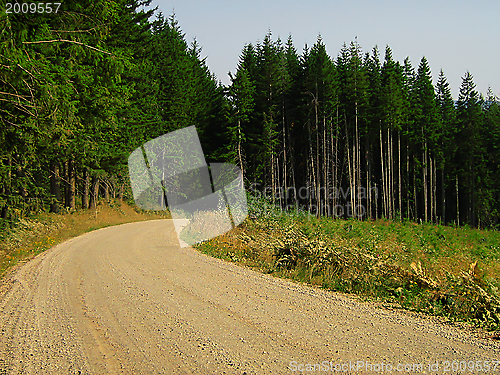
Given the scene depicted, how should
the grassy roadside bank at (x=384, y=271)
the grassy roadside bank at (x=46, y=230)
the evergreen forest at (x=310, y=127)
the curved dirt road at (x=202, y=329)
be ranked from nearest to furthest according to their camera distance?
the curved dirt road at (x=202, y=329) → the grassy roadside bank at (x=384, y=271) → the grassy roadside bank at (x=46, y=230) → the evergreen forest at (x=310, y=127)

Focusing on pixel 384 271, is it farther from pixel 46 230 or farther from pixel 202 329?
pixel 46 230

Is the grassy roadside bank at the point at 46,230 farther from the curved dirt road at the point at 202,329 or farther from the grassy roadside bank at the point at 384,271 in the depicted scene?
the grassy roadside bank at the point at 384,271

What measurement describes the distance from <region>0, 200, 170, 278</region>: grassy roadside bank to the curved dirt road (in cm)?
389

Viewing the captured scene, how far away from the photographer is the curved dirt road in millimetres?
3684

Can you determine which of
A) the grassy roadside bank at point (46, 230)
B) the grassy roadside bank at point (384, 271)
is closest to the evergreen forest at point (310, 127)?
the grassy roadside bank at point (46, 230)

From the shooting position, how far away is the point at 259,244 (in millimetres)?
10688

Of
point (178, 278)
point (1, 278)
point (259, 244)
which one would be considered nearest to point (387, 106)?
point (259, 244)

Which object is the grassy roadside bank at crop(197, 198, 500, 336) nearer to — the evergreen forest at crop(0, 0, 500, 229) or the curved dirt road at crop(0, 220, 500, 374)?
the curved dirt road at crop(0, 220, 500, 374)

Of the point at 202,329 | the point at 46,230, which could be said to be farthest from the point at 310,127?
the point at 202,329

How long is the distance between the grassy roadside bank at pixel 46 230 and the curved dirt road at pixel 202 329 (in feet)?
12.7

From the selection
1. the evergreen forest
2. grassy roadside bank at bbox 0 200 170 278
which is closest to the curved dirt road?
grassy roadside bank at bbox 0 200 170 278

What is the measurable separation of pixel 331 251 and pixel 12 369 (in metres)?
6.47

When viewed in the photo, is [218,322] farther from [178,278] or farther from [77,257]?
[77,257]

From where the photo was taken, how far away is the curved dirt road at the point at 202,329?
3.68 metres
